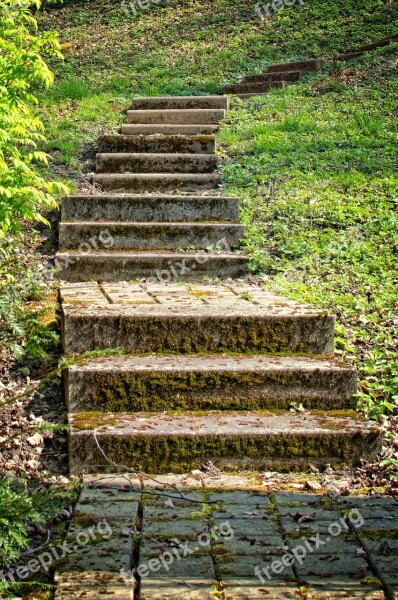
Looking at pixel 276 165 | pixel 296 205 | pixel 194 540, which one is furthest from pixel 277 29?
pixel 194 540

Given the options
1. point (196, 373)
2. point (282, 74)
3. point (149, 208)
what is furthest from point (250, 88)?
point (196, 373)

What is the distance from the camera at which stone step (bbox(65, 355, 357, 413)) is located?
373 cm

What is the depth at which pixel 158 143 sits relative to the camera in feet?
26.3

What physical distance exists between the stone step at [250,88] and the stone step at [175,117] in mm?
1738

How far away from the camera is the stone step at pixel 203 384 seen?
12.2 ft

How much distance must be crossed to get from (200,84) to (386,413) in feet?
26.8

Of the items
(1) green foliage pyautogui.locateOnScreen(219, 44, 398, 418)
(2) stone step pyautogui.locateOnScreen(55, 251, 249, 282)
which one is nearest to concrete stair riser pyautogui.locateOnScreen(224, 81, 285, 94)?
(1) green foliage pyautogui.locateOnScreen(219, 44, 398, 418)

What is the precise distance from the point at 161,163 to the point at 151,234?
1.68 meters

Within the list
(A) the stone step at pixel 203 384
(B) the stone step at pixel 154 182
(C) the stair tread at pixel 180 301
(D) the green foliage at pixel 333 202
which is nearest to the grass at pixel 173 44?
(D) the green foliage at pixel 333 202

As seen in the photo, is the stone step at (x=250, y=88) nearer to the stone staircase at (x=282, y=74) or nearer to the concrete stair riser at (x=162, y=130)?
the stone staircase at (x=282, y=74)

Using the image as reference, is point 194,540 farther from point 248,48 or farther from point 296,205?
point 248,48

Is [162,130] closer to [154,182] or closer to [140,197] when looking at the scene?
[154,182]

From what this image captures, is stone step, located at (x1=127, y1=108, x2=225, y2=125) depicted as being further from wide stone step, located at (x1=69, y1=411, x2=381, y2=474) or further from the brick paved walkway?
the brick paved walkway

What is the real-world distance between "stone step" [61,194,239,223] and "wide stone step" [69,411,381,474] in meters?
3.18
